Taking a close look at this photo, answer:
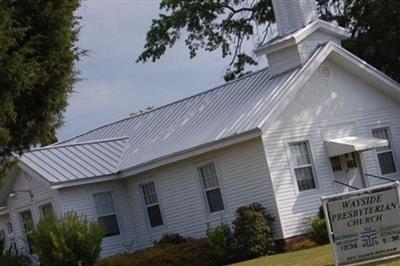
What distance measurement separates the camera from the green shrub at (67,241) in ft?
78.0

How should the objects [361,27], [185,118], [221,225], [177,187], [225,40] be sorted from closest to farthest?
[221,225]
[177,187]
[185,118]
[361,27]
[225,40]

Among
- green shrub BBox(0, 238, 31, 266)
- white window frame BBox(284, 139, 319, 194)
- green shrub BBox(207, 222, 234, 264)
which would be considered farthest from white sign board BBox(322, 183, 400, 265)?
green shrub BBox(0, 238, 31, 266)

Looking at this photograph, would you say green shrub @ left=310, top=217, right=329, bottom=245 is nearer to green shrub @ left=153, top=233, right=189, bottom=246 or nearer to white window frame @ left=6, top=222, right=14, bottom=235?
green shrub @ left=153, top=233, right=189, bottom=246

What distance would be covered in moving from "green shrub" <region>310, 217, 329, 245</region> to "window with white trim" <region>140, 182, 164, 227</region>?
20.7ft

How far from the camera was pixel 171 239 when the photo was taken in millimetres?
27344

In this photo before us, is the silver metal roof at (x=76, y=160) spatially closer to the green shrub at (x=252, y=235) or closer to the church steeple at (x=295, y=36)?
the green shrub at (x=252, y=235)

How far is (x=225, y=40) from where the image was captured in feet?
138

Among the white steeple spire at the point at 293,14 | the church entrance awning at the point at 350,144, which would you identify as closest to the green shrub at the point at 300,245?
the church entrance awning at the point at 350,144

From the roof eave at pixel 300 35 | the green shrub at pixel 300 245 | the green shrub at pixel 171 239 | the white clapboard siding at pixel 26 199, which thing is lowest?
the green shrub at pixel 300 245

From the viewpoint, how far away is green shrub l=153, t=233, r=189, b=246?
27.1 metres

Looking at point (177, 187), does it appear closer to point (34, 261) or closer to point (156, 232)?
point (156, 232)

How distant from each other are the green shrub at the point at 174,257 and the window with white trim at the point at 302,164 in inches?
137

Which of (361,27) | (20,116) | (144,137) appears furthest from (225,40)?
(20,116)

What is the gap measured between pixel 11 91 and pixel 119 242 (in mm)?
12721
